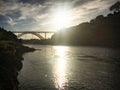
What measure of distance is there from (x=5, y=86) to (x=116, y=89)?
18.7 m

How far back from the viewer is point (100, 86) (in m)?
32.3

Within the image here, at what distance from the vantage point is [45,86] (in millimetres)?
32469

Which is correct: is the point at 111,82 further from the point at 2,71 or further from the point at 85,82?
the point at 2,71

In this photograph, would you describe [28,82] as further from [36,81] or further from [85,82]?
[85,82]

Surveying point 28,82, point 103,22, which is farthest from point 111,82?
point 103,22

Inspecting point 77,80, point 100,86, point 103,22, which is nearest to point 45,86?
point 77,80

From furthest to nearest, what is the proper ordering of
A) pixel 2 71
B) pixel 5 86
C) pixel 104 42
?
pixel 104 42 → pixel 2 71 → pixel 5 86

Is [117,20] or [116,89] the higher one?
[117,20]

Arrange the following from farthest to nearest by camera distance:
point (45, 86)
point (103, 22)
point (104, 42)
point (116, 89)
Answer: point (103, 22), point (104, 42), point (45, 86), point (116, 89)

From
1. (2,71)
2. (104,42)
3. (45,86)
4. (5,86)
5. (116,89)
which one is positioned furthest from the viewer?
(104,42)

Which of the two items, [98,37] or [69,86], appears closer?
[69,86]

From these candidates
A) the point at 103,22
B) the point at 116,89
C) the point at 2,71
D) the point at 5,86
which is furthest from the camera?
the point at 103,22

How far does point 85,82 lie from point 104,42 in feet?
488

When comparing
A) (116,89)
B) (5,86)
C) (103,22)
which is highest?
(103,22)
